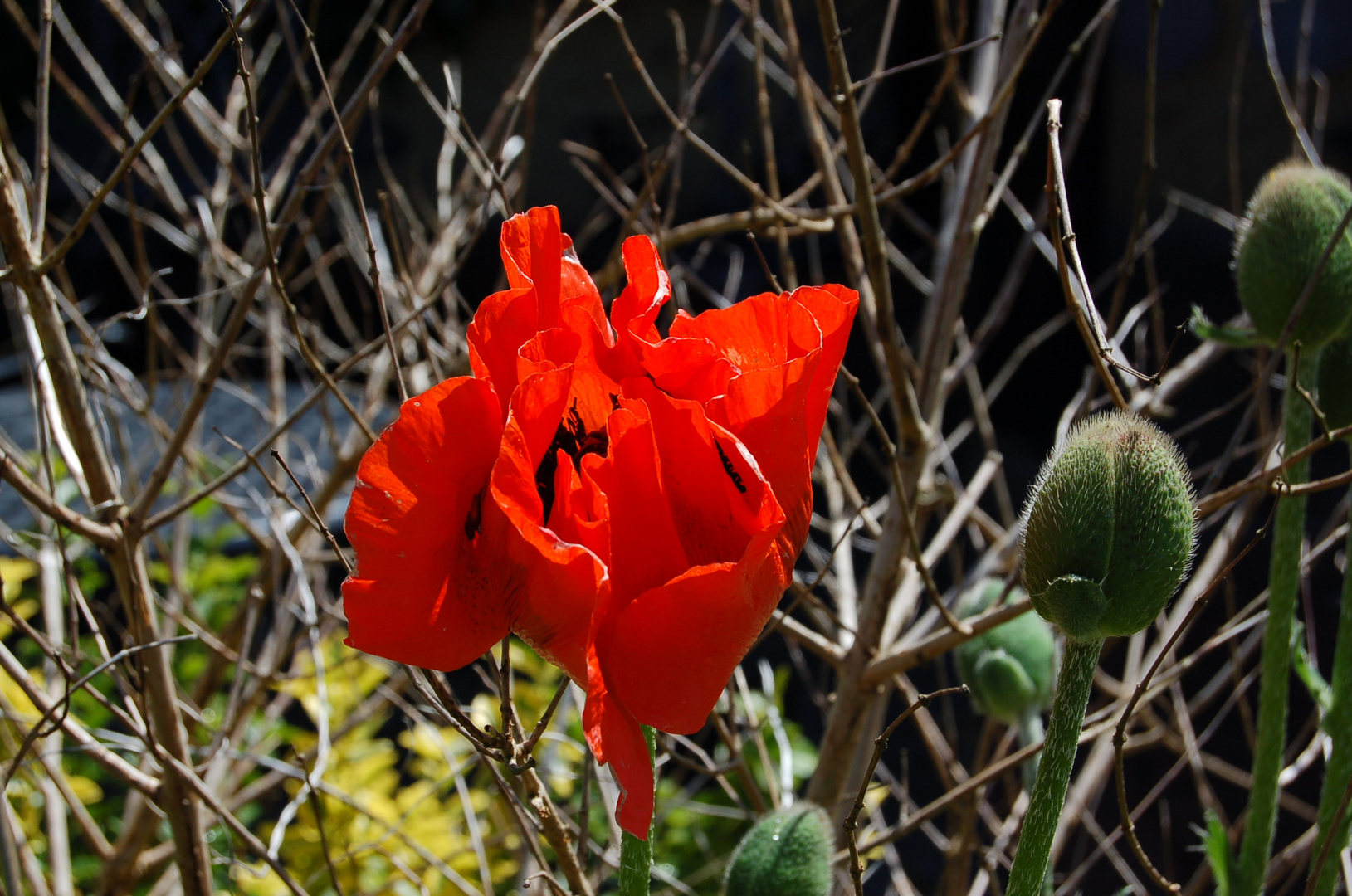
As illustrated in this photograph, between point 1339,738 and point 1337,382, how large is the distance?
235 millimetres

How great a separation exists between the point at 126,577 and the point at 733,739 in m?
0.45

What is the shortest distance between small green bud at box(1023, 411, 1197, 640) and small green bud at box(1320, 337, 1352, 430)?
358 mm

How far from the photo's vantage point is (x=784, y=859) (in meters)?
0.65

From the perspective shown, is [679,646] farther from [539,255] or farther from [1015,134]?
[1015,134]

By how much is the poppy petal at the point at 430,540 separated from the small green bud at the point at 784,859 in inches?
11.5

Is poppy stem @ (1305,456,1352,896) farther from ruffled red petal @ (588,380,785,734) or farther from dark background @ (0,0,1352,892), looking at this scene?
dark background @ (0,0,1352,892)

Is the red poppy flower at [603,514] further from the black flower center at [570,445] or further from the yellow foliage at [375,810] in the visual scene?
the yellow foliage at [375,810]

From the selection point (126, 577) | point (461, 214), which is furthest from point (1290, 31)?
point (126, 577)

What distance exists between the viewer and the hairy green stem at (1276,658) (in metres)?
0.68

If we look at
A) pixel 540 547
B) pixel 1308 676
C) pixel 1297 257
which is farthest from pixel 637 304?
pixel 1308 676

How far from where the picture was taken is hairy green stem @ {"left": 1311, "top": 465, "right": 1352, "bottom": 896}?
653mm

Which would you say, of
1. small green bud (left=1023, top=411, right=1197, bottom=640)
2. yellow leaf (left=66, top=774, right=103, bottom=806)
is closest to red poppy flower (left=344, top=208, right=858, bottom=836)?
small green bud (left=1023, top=411, right=1197, bottom=640)

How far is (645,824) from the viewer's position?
411mm

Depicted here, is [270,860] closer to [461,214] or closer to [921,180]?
[921,180]
